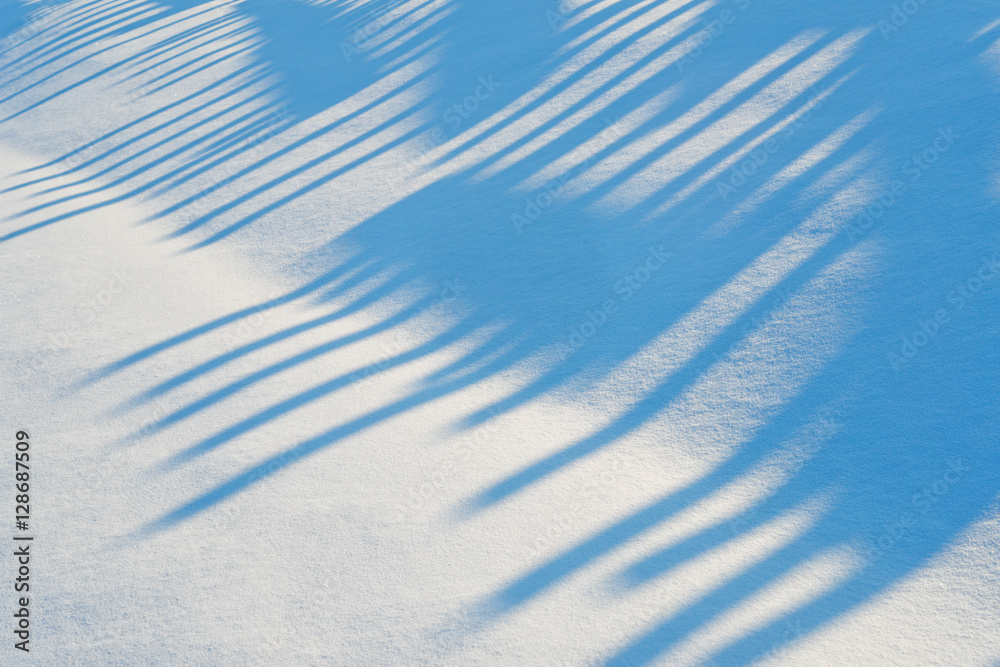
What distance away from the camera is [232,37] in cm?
1252

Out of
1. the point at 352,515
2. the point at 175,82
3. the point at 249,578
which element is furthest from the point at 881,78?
the point at 175,82

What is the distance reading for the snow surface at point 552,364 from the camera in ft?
13.1

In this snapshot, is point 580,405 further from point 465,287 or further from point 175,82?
point 175,82

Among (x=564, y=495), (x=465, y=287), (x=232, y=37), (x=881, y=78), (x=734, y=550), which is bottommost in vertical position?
(x=734, y=550)

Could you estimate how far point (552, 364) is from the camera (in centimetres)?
556

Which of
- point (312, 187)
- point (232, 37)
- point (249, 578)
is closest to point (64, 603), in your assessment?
point (249, 578)

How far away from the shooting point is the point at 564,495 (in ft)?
15.1

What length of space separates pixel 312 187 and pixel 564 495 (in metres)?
5.01

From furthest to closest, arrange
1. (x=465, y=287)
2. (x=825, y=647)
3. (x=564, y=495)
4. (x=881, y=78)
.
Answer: (x=881, y=78) < (x=465, y=287) < (x=564, y=495) < (x=825, y=647)

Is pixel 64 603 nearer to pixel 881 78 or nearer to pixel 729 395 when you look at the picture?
pixel 729 395

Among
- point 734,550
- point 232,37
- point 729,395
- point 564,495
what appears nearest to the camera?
point 734,550

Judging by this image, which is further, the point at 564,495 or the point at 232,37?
the point at 232,37

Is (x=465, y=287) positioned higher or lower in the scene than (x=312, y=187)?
lower

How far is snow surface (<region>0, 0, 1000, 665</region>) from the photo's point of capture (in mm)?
3986
